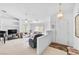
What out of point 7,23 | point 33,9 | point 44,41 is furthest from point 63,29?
point 7,23

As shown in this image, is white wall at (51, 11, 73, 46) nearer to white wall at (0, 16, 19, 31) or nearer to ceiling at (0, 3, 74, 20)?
ceiling at (0, 3, 74, 20)

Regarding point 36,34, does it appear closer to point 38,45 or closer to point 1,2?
point 38,45

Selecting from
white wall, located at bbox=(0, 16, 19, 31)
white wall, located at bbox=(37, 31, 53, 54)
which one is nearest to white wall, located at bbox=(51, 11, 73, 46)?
white wall, located at bbox=(37, 31, 53, 54)

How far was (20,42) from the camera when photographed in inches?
121

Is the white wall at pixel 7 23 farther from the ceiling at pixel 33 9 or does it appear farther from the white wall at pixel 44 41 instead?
the white wall at pixel 44 41

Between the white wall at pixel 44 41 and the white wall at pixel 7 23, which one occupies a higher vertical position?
the white wall at pixel 7 23

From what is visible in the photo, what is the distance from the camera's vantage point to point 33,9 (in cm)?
304

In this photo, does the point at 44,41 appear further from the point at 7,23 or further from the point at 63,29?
the point at 7,23

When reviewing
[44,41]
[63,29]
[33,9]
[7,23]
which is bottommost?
[44,41]

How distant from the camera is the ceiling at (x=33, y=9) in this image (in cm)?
291

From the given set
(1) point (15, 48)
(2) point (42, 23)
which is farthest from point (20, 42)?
(2) point (42, 23)

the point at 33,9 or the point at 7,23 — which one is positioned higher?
the point at 33,9

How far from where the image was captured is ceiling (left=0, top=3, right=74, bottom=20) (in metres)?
2.91

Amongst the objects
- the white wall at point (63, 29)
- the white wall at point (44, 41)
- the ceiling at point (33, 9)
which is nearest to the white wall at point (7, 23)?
the ceiling at point (33, 9)
